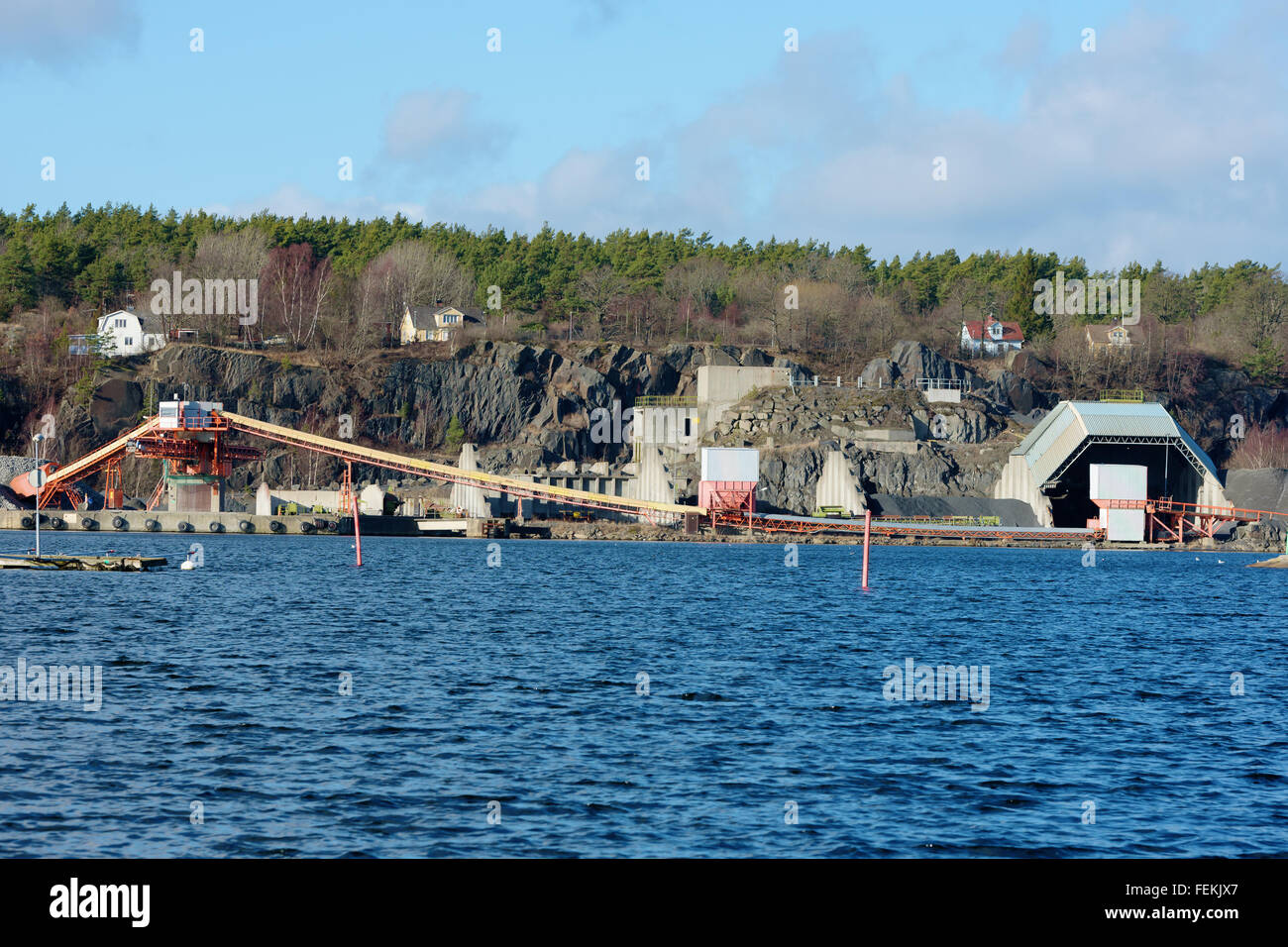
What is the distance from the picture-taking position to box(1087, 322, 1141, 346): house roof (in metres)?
181

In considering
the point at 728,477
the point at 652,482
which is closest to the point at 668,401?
the point at 652,482

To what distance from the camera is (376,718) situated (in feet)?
90.3

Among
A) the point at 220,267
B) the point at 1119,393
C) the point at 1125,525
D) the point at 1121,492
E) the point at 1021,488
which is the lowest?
the point at 1125,525

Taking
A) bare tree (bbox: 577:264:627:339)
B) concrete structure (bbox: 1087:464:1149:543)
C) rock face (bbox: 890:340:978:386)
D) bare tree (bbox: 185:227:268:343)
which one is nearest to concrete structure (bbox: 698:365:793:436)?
rock face (bbox: 890:340:978:386)

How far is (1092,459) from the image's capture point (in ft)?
440

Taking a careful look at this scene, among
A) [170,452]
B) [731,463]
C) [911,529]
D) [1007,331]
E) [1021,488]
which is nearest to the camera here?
[170,452]

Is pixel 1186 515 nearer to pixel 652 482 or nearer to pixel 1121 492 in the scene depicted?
pixel 1121 492

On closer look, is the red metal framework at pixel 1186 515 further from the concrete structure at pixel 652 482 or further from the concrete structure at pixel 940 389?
the concrete structure at pixel 652 482

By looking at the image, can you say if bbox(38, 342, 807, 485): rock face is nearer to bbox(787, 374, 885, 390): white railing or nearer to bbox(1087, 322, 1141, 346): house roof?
bbox(787, 374, 885, 390): white railing

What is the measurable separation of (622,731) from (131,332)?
14993cm

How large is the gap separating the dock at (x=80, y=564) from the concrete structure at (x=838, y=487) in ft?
257

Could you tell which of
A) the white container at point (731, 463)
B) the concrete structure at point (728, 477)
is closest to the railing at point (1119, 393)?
the white container at point (731, 463)
